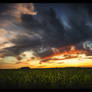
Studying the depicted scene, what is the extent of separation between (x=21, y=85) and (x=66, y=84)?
7.10 ft

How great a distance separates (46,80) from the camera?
6340 millimetres

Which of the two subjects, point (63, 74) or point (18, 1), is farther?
point (63, 74)

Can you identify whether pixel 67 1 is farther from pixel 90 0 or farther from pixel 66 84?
pixel 66 84

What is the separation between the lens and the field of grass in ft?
19.5

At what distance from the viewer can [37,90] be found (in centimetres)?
476

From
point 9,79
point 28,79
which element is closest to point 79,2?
point 28,79

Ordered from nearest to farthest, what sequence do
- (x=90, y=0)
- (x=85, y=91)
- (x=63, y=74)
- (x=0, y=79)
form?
(x=85, y=91) < (x=90, y=0) < (x=0, y=79) < (x=63, y=74)

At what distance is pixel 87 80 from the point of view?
21.5 ft

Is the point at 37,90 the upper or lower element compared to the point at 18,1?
lower

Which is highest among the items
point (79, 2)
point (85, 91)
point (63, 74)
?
point (79, 2)

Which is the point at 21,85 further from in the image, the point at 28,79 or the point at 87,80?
the point at 87,80

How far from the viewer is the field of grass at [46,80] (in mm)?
5949

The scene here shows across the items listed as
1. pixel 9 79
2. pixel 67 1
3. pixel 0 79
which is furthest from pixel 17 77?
pixel 67 1

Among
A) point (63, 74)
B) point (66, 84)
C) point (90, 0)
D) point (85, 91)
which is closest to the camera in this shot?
point (85, 91)
